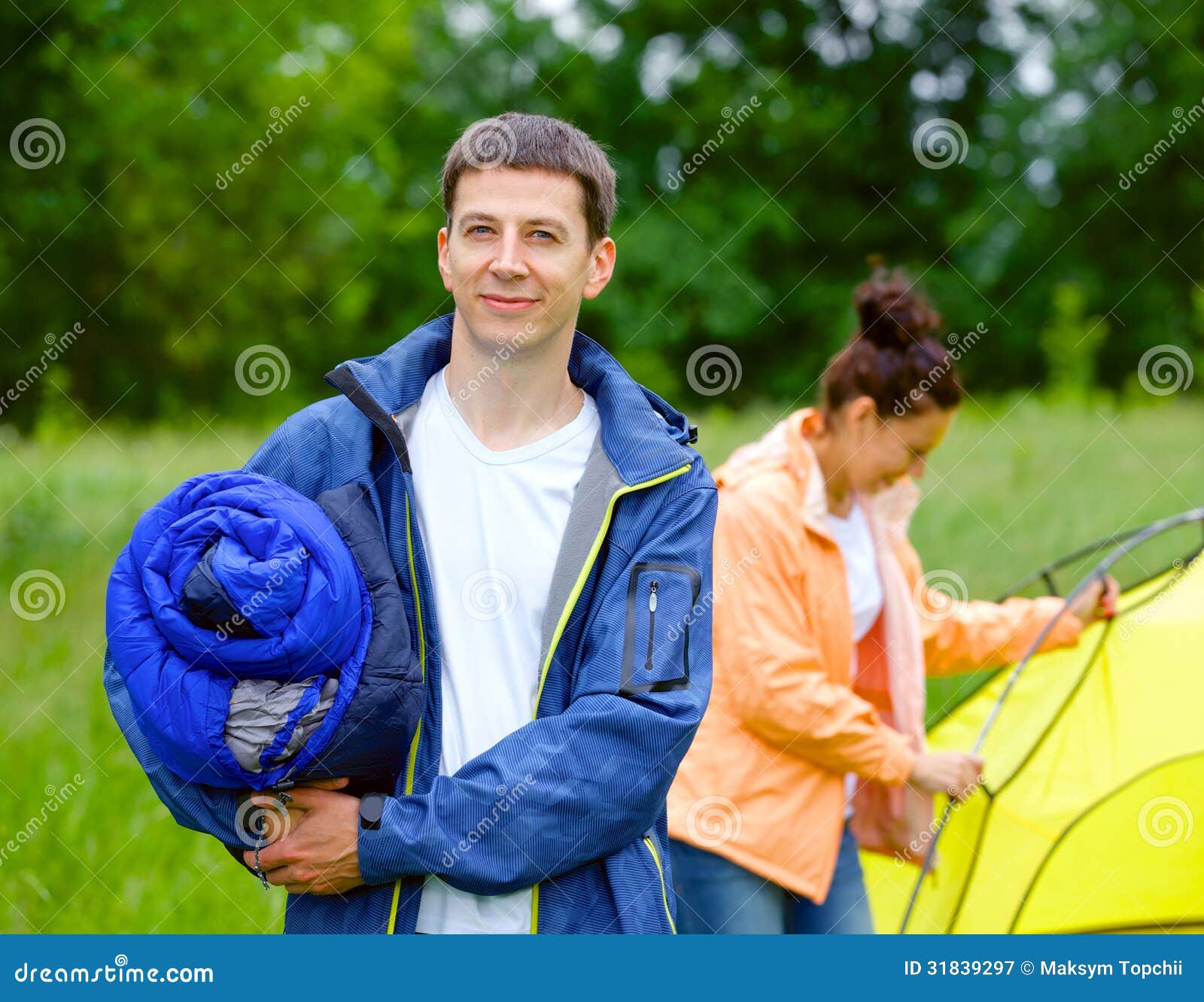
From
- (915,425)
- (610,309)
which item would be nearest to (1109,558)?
(915,425)

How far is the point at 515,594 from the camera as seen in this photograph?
171cm

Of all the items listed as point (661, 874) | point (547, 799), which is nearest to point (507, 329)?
point (547, 799)

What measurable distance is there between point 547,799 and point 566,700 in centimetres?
16

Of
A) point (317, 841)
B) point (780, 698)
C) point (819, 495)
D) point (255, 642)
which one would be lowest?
point (317, 841)

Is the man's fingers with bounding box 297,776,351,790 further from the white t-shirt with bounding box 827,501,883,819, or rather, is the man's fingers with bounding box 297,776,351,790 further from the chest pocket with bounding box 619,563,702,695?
the white t-shirt with bounding box 827,501,883,819

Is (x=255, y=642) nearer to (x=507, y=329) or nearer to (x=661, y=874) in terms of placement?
(x=507, y=329)

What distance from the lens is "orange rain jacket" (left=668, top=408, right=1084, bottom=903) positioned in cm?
254

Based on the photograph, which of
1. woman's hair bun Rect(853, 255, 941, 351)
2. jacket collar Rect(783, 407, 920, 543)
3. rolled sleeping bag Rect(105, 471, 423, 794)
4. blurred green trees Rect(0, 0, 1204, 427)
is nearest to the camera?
rolled sleeping bag Rect(105, 471, 423, 794)

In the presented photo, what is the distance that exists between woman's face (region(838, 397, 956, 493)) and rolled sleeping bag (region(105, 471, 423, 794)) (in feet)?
4.67

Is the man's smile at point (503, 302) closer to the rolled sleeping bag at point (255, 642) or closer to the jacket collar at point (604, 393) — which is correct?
the jacket collar at point (604, 393)

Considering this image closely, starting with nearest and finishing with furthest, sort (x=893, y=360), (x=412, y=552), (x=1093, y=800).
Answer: (x=412, y=552)
(x=1093, y=800)
(x=893, y=360)

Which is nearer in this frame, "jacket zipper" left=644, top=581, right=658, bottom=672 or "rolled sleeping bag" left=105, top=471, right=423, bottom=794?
"rolled sleeping bag" left=105, top=471, right=423, bottom=794

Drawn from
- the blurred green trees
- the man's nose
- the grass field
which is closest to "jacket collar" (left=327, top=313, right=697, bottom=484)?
the man's nose

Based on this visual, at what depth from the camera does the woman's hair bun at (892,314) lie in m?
2.81
